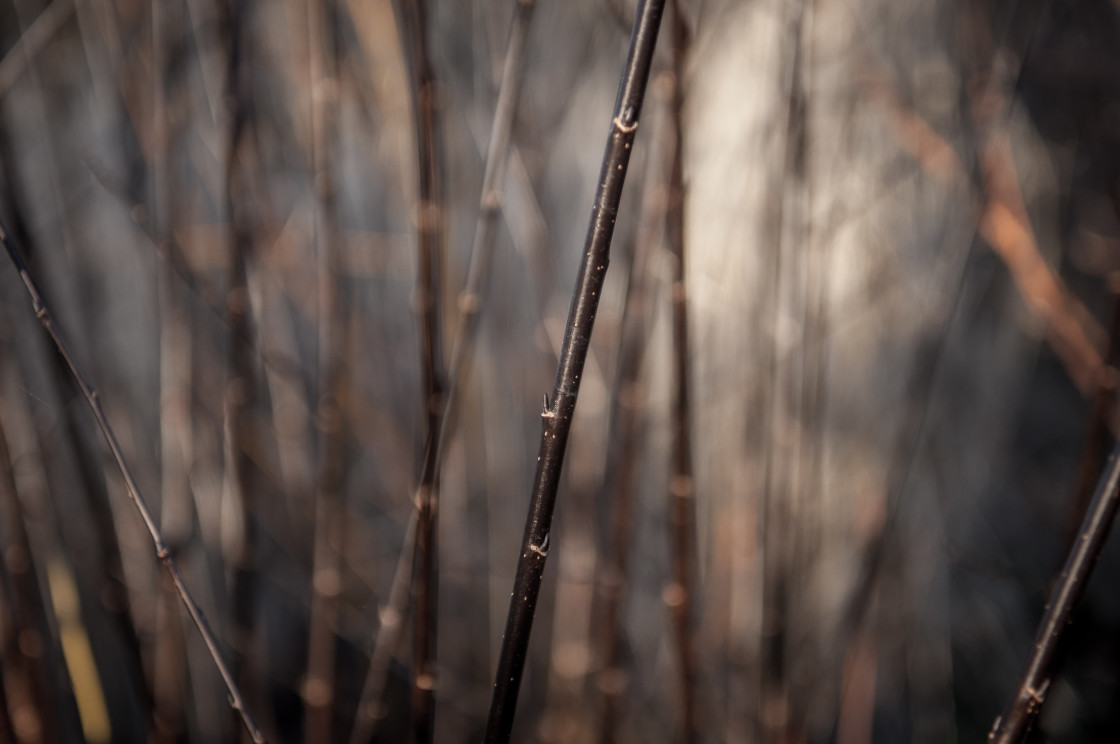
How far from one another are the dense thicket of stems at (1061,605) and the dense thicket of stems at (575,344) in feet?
0.67

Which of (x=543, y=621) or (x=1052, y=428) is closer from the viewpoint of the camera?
(x=543, y=621)

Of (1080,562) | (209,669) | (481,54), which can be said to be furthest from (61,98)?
(1080,562)

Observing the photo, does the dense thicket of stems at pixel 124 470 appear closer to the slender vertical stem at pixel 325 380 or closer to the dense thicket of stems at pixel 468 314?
the dense thicket of stems at pixel 468 314

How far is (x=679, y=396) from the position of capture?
1.44 feet

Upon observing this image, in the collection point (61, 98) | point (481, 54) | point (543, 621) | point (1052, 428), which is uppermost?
point (61, 98)

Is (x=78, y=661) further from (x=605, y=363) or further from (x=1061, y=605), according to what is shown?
(x=1061, y=605)

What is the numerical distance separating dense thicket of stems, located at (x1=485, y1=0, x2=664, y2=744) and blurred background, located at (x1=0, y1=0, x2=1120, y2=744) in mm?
467

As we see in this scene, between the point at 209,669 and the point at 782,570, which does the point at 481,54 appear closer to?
the point at 782,570

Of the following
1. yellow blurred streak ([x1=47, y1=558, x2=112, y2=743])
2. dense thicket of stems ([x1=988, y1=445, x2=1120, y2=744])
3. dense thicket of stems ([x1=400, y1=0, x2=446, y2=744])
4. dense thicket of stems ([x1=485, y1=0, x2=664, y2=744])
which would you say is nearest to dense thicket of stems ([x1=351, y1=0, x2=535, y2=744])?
dense thicket of stems ([x1=400, y1=0, x2=446, y2=744])

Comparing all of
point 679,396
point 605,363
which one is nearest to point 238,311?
point 679,396

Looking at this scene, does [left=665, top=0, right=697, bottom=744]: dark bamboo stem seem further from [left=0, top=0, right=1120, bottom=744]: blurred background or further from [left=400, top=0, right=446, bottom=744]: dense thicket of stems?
[left=0, top=0, right=1120, bottom=744]: blurred background

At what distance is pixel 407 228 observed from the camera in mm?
1335

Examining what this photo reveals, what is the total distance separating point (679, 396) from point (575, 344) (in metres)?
0.21

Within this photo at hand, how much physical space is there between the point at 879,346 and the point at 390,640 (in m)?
1.21
